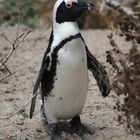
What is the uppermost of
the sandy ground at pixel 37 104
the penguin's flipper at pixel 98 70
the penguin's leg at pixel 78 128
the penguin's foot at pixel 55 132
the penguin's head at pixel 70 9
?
the penguin's head at pixel 70 9

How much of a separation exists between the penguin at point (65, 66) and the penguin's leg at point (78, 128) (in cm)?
18

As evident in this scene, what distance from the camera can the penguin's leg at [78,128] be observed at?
12.8 feet

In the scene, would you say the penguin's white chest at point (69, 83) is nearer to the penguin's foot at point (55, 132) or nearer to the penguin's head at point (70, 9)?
the penguin's foot at point (55, 132)

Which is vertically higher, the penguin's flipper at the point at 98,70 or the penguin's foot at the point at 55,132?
the penguin's flipper at the point at 98,70

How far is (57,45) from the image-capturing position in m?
3.55

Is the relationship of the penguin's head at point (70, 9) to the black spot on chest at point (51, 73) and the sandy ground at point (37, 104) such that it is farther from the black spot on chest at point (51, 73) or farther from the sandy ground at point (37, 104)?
the sandy ground at point (37, 104)

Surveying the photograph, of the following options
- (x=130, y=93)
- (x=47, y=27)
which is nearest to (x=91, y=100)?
(x=130, y=93)

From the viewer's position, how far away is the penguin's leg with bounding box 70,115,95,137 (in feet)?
12.8

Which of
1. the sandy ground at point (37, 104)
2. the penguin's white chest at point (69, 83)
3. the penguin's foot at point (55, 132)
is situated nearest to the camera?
the penguin's white chest at point (69, 83)

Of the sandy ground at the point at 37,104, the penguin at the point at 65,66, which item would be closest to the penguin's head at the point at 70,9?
the penguin at the point at 65,66

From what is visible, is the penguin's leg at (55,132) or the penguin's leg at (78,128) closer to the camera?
the penguin's leg at (55,132)

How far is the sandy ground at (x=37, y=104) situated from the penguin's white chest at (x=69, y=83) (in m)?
0.22

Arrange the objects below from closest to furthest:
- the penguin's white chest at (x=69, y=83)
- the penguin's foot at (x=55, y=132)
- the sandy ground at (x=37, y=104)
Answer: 1. the penguin's white chest at (x=69, y=83)
2. the penguin's foot at (x=55, y=132)
3. the sandy ground at (x=37, y=104)

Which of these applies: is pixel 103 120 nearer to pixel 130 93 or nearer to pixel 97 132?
pixel 97 132
